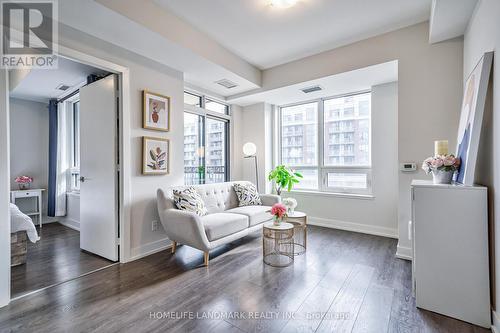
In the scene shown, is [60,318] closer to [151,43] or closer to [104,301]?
[104,301]

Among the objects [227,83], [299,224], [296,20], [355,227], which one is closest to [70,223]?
[227,83]

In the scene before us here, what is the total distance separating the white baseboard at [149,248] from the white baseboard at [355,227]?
106 inches

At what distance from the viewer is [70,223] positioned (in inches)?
177

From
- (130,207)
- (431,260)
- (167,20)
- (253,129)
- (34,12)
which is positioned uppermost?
(167,20)

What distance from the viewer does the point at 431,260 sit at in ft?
5.99

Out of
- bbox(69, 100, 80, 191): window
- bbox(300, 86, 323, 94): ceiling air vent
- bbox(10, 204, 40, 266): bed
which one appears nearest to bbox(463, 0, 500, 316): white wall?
bbox(300, 86, 323, 94): ceiling air vent

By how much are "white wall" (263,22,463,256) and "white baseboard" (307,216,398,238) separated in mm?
857

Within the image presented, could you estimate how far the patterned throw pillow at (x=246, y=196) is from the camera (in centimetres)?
386

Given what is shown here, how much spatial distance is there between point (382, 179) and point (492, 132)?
219cm

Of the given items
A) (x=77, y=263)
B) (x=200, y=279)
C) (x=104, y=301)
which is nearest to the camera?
(x=104, y=301)

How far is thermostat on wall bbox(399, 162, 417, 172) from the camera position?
279 centimetres

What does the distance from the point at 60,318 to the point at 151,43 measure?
276 centimetres

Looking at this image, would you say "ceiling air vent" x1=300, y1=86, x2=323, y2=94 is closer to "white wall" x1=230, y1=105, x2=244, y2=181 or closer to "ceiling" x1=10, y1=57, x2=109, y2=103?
"white wall" x1=230, y1=105, x2=244, y2=181

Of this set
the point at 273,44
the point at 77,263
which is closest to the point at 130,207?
the point at 77,263
